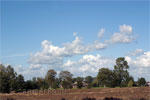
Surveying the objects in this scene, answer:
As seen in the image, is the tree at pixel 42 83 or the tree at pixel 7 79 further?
the tree at pixel 42 83

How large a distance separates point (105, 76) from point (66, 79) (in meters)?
20.7

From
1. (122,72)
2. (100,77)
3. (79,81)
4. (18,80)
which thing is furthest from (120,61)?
(18,80)

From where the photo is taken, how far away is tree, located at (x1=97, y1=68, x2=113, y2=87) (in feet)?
352

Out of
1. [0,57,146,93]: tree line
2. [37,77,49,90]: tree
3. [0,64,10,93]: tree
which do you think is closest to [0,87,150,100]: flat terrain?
[0,64,10,93]: tree

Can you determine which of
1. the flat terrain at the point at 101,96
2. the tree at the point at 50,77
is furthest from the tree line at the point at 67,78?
the flat terrain at the point at 101,96

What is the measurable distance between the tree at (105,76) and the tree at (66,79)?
15488 millimetres

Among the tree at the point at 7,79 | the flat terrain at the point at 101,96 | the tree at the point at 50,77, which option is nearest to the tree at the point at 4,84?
the tree at the point at 7,79

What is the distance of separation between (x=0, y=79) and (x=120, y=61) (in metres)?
56.9

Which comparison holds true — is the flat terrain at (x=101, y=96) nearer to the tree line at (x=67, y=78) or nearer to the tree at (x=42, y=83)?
the tree line at (x=67, y=78)

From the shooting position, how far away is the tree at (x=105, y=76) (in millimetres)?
107312

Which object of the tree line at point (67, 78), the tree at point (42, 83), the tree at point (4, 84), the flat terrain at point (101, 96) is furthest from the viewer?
the tree at point (42, 83)

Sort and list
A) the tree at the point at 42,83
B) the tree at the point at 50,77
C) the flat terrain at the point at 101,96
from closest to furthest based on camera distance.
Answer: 1. the flat terrain at the point at 101,96
2. the tree at the point at 50,77
3. the tree at the point at 42,83

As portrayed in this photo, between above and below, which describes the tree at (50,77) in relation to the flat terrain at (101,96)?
above

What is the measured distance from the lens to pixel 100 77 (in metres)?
107
